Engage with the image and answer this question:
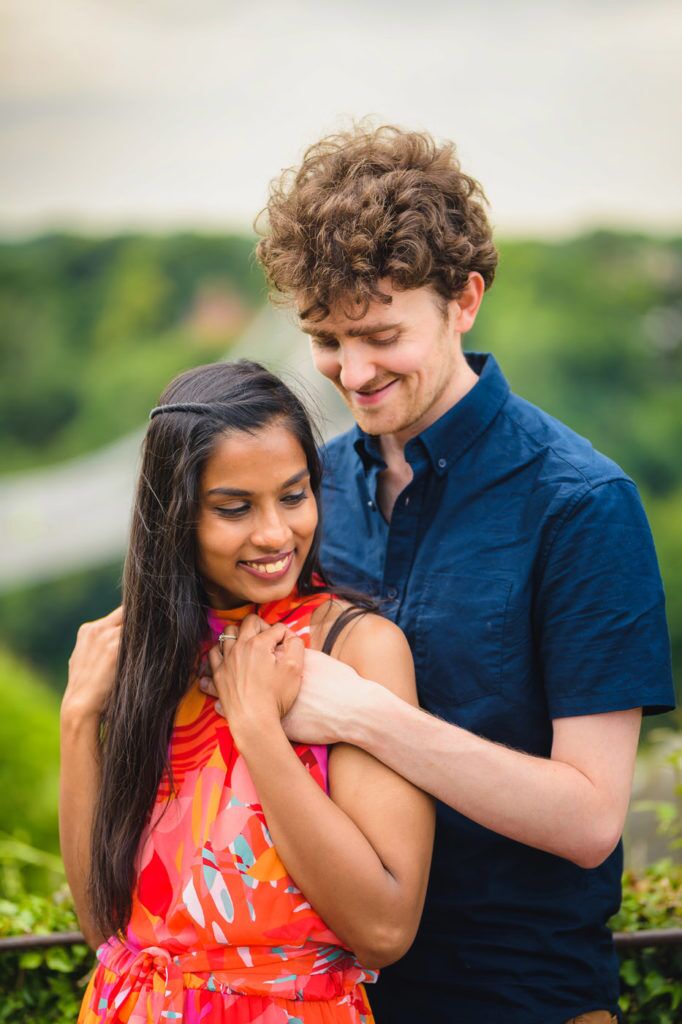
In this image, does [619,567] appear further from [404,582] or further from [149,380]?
[149,380]

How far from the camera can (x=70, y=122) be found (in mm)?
10141

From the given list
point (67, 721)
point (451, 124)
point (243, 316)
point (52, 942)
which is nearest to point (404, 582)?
point (67, 721)

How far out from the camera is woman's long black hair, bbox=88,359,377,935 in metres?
1.67

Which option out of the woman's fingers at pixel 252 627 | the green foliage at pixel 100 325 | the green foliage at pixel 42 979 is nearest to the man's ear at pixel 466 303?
the woman's fingers at pixel 252 627

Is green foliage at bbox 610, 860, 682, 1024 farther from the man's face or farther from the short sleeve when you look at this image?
the man's face

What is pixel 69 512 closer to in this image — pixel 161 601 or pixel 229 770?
pixel 161 601

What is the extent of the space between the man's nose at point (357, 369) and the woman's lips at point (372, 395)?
4 cm

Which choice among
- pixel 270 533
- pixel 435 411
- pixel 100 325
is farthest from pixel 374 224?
pixel 100 325

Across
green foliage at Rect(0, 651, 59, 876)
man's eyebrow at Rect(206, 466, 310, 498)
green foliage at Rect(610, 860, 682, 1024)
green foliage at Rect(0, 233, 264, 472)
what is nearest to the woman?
man's eyebrow at Rect(206, 466, 310, 498)

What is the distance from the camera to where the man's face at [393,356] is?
6.27 feet

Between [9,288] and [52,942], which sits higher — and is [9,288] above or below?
above

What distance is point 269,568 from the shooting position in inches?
66.3

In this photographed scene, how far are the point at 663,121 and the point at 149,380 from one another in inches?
202

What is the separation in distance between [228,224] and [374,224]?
9191 mm
